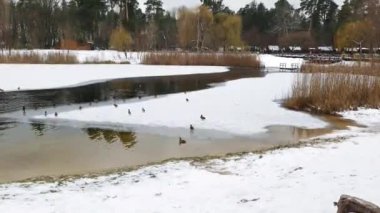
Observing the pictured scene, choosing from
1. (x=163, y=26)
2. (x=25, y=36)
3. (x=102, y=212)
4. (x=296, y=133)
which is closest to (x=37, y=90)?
(x=296, y=133)

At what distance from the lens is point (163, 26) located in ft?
255

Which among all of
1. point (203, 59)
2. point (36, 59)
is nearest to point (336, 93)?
point (203, 59)

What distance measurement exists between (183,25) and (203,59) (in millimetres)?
17179

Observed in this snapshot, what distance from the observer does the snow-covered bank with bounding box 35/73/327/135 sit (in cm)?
1356

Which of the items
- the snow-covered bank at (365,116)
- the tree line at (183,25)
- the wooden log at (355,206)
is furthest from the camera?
the tree line at (183,25)

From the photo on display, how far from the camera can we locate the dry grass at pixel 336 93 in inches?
642

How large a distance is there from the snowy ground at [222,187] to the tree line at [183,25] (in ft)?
135

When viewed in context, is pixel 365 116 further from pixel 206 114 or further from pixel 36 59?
pixel 36 59

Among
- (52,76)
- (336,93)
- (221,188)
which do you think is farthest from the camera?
(52,76)

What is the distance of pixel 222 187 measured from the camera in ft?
21.5

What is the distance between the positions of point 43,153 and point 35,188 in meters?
3.61

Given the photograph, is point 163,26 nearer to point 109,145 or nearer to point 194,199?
point 109,145

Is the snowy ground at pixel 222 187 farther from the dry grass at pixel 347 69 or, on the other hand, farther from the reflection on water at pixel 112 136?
the dry grass at pixel 347 69

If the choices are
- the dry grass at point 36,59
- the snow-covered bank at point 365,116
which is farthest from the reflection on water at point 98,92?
the dry grass at point 36,59
